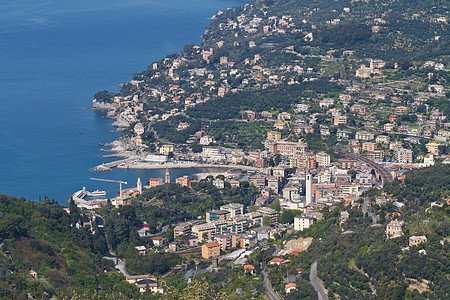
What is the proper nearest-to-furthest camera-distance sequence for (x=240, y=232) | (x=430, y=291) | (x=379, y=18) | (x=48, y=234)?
1. (x=430, y=291)
2. (x=48, y=234)
3. (x=240, y=232)
4. (x=379, y=18)

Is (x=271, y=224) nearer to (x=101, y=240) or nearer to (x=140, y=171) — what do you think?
(x=101, y=240)

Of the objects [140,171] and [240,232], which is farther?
[140,171]

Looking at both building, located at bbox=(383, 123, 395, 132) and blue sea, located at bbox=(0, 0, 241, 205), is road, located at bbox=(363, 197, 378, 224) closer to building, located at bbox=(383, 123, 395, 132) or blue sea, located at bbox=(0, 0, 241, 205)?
blue sea, located at bbox=(0, 0, 241, 205)

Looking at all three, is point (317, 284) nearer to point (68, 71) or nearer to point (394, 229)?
point (394, 229)

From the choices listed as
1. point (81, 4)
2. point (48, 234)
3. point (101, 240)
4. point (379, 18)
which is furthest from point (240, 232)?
point (81, 4)

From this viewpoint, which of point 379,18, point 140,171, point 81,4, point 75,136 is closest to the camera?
point 140,171

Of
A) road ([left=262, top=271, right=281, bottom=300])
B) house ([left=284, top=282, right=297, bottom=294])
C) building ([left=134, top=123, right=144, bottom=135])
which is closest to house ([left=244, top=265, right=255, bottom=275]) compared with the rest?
road ([left=262, top=271, right=281, bottom=300])

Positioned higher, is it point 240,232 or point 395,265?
point 395,265
